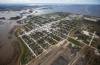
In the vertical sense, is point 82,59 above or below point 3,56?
above

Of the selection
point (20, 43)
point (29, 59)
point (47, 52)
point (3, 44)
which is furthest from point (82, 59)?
point (3, 44)

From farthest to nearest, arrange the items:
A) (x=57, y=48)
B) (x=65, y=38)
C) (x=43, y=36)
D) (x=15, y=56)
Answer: (x=43, y=36) < (x=65, y=38) < (x=57, y=48) < (x=15, y=56)

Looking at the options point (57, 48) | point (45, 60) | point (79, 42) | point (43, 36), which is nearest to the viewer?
point (45, 60)

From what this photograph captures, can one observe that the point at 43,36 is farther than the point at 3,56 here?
Yes

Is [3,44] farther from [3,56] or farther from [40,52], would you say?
[40,52]

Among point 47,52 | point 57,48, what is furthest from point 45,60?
point 57,48

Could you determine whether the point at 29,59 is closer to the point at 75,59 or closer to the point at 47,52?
the point at 47,52

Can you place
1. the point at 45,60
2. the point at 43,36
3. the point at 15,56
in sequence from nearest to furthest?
1. the point at 45,60
2. the point at 15,56
3. the point at 43,36

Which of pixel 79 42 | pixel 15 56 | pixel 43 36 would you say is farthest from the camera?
pixel 43 36

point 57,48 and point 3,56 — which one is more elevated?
point 57,48
